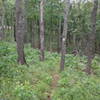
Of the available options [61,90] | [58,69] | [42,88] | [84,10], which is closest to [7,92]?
[42,88]

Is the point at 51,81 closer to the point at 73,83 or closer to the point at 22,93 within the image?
the point at 73,83

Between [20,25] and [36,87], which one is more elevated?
[20,25]

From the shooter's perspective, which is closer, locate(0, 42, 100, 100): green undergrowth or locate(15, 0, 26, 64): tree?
locate(0, 42, 100, 100): green undergrowth

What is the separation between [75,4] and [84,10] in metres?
3.12

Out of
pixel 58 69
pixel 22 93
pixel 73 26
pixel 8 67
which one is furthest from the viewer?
pixel 73 26

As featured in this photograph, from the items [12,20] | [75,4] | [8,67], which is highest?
[75,4]

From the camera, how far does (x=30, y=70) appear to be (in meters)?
8.56

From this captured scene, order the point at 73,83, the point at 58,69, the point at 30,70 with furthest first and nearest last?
the point at 58,69 → the point at 30,70 → the point at 73,83

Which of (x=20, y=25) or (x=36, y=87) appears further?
(x=20, y=25)

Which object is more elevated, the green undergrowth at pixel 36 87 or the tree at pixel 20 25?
the tree at pixel 20 25

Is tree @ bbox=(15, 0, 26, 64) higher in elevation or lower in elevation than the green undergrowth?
higher

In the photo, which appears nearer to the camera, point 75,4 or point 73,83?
point 73,83

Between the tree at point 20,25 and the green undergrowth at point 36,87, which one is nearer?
the green undergrowth at point 36,87

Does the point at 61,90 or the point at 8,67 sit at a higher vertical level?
the point at 8,67
